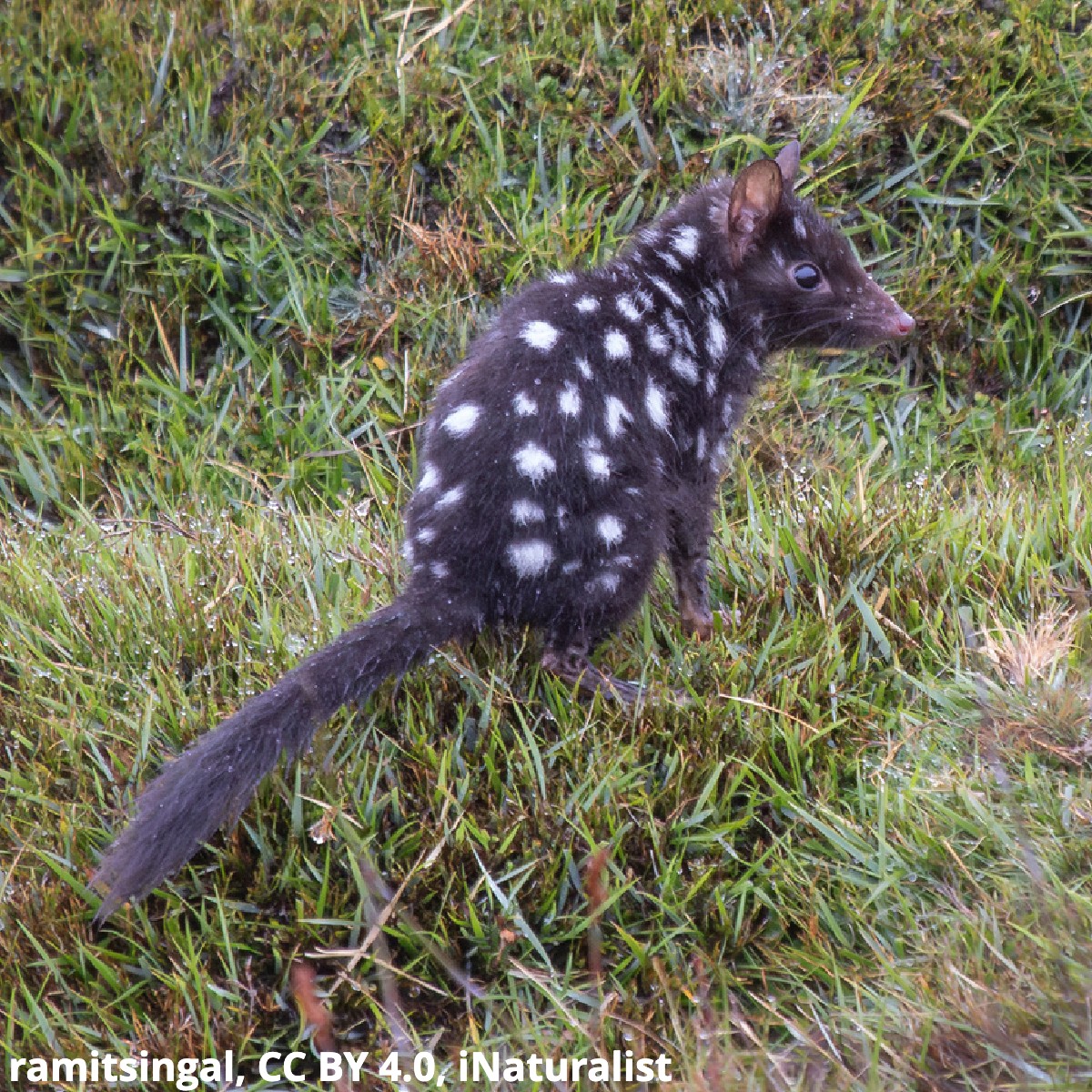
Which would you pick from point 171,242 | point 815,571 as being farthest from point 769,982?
point 171,242

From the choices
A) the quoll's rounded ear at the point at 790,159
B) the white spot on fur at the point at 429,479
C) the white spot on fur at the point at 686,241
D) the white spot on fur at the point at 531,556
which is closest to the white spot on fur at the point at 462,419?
the white spot on fur at the point at 429,479

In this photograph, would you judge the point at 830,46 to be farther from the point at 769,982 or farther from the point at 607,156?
the point at 769,982

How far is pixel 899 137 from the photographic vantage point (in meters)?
5.41

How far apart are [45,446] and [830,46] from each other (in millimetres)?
3525

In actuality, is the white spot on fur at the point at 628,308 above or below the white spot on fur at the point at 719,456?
above

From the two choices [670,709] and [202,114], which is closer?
[670,709]

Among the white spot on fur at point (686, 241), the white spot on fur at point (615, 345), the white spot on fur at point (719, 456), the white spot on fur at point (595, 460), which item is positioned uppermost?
the white spot on fur at point (686, 241)

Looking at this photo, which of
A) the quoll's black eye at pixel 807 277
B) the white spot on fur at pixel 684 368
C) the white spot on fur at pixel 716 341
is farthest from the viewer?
the quoll's black eye at pixel 807 277

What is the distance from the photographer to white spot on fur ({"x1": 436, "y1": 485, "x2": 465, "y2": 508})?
138 inches

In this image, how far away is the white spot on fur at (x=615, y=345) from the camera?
3678 millimetres

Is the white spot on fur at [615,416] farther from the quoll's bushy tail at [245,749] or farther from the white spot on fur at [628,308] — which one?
the quoll's bushy tail at [245,749]

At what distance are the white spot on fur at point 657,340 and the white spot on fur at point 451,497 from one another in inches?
28.7

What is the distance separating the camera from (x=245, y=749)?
2.97m

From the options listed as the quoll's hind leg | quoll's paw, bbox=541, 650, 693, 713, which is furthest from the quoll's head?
quoll's paw, bbox=541, 650, 693, 713
